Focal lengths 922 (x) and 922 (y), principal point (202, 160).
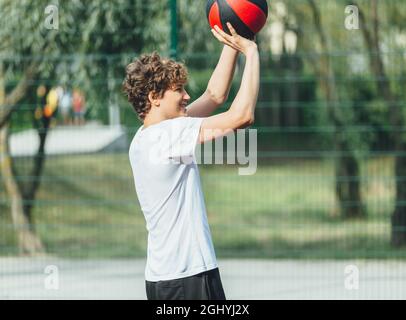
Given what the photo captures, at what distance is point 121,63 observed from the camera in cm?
796

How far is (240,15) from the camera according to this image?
13.3ft

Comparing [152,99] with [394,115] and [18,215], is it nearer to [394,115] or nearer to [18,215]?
[394,115]

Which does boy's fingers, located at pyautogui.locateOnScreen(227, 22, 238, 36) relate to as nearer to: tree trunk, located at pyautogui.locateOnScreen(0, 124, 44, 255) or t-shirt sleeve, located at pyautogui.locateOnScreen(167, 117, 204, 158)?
t-shirt sleeve, located at pyautogui.locateOnScreen(167, 117, 204, 158)

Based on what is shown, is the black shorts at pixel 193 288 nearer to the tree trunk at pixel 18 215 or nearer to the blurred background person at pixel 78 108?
the blurred background person at pixel 78 108

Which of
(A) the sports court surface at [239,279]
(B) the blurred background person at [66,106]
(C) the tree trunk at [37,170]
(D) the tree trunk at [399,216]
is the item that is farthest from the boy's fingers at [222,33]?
(C) the tree trunk at [37,170]

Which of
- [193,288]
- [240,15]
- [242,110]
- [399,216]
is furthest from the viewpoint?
[399,216]

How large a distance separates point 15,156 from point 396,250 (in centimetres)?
372

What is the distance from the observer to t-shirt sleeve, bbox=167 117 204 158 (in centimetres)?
367

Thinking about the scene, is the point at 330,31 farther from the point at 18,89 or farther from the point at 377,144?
the point at 18,89

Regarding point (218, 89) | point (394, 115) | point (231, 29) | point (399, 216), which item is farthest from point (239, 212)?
point (231, 29)

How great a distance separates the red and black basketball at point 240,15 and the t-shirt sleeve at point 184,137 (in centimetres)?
54

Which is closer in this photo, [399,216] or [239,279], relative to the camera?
[239,279]

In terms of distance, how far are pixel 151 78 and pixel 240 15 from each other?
1.81 ft
